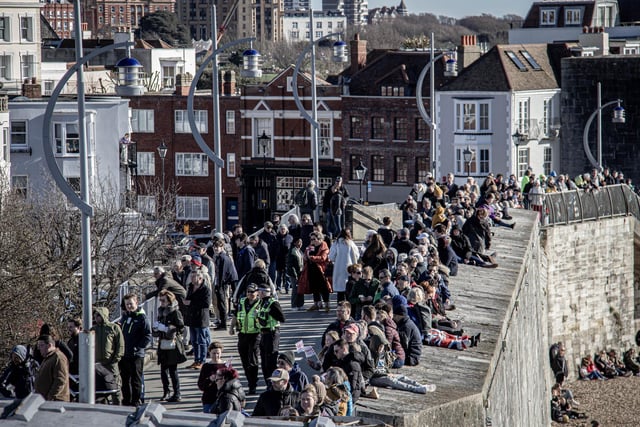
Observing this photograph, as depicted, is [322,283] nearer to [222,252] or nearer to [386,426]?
[222,252]

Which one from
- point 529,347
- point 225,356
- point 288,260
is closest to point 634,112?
point 529,347

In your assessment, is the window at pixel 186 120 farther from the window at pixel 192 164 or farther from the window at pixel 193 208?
the window at pixel 193 208

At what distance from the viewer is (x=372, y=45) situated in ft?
602

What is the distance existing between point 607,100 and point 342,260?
40.5 metres

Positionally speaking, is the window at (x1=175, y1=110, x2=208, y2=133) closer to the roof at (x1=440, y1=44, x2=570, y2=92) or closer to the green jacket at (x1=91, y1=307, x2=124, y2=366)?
the roof at (x1=440, y1=44, x2=570, y2=92)

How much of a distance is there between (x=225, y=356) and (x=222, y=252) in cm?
229

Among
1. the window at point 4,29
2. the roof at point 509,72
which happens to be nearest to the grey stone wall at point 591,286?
the roof at point 509,72

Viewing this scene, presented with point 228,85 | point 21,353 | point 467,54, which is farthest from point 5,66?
Result: point 21,353

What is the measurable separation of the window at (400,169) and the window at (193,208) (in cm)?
1109

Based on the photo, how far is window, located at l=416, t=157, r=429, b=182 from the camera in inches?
2904

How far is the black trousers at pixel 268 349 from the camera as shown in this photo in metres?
17.8

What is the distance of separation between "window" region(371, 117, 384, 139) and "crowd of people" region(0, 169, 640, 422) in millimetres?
46095

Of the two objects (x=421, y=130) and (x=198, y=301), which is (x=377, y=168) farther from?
(x=198, y=301)

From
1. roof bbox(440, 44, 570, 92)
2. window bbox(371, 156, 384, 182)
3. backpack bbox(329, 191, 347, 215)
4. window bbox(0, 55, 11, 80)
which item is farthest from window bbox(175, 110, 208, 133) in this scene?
backpack bbox(329, 191, 347, 215)
